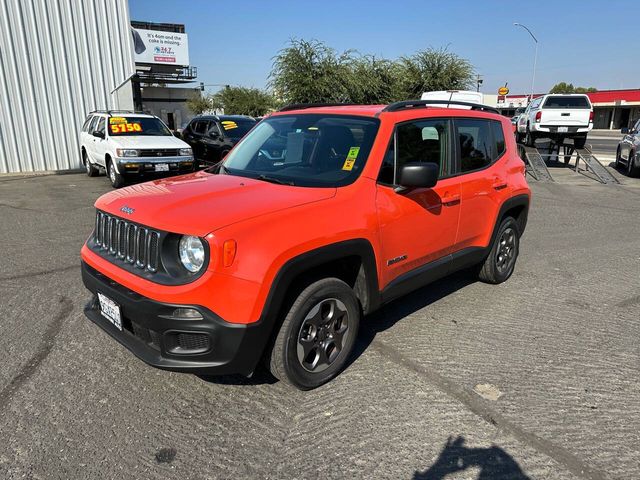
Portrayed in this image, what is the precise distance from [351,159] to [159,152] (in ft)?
28.8

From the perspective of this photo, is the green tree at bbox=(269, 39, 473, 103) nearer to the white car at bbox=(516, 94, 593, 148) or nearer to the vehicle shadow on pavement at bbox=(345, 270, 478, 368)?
the white car at bbox=(516, 94, 593, 148)

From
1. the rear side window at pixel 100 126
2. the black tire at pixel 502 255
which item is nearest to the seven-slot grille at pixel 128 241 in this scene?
the black tire at pixel 502 255

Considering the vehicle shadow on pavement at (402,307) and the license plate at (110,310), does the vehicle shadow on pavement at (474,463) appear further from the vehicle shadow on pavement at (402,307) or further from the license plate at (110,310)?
the license plate at (110,310)

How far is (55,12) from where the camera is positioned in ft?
48.0

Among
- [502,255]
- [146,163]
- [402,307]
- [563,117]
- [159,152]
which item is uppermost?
[563,117]

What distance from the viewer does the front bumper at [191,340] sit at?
255cm

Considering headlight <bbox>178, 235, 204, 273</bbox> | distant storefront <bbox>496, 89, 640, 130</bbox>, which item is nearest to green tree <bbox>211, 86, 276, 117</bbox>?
distant storefront <bbox>496, 89, 640, 130</bbox>

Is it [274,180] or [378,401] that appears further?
[274,180]

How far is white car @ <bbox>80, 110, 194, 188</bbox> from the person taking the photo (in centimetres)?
1074

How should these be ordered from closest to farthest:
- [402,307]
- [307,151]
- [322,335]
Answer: [322,335]
[307,151]
[402,307]

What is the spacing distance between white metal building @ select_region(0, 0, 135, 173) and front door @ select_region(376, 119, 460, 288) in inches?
593

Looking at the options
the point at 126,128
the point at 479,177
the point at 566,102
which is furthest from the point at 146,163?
the point at 566,102

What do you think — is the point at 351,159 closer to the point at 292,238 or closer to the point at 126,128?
the point at 292,238

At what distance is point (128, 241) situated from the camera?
2.93 meters
